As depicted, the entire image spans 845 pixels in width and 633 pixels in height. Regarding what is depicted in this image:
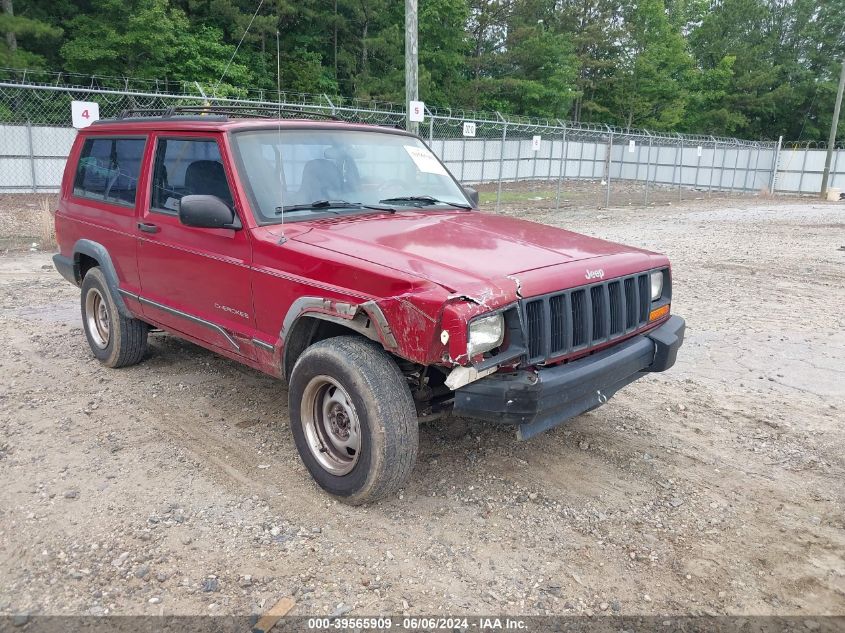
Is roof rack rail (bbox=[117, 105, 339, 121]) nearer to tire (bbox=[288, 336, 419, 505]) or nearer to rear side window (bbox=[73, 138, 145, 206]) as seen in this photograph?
rear side window (bbox=[73, 138, 145, 206])

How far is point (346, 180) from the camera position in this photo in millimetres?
4289

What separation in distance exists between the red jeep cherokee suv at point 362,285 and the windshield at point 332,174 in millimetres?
13

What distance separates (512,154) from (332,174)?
28773 millimetres

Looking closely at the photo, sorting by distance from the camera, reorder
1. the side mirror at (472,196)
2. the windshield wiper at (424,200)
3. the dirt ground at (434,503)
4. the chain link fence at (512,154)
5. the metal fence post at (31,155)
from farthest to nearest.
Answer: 1. the chain link fence at (512,154)
2. the metal fence post at (31,155)
3. the side mirror at (472,196)
4. the windshield wiper at (424,200)
5. the dirt ground at (434,503)

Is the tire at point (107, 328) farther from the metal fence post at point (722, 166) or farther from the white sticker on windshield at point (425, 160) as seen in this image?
the metal fence post at point (722, 166)

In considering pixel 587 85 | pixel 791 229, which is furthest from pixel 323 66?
pixel 587 85

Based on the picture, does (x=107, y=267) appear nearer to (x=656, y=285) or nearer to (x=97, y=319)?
(x=97, y=319)

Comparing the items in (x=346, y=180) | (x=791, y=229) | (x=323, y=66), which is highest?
(x=323, y=66)

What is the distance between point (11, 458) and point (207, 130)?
232 cm

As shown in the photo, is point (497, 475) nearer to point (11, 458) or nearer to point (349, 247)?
point (349, 247)

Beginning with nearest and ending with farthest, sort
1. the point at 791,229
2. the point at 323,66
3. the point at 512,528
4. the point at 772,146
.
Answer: the point at 512,528 < the point at 791,229 < the point at 323,66 < the point at 772,146

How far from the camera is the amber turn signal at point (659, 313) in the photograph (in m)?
4.08

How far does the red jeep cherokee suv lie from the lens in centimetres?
311

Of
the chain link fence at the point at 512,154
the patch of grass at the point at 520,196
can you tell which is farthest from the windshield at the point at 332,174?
the patch of grass at the point at 520,196
